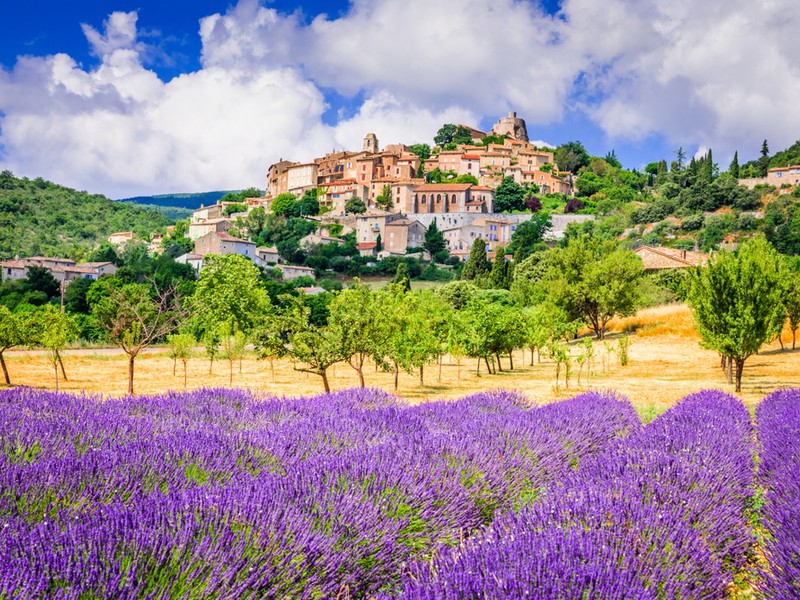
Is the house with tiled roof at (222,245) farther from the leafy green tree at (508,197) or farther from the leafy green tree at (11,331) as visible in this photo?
the leafy green tree at (11,331)

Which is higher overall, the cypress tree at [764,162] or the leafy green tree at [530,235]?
the cypress tree at [764,162]

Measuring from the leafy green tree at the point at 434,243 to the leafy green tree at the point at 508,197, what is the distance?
17.3 m

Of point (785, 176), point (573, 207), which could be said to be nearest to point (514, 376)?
point (573, 207)

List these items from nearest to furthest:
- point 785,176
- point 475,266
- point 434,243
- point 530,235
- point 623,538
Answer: point 623,538 → point 475,266 → point 530,235 → point 785,176 → point 434,243

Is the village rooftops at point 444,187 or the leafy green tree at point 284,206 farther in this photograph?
the leafy green tree at point 284,206

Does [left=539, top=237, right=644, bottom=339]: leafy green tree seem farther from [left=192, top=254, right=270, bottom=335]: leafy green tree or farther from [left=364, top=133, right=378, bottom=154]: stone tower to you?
[left=364, top=133, right=378, bottom=154]: stone tower

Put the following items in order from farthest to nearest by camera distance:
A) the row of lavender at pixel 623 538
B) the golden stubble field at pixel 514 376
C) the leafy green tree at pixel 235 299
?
the leafy green tree at pixel 235 299
the golden stubble field at pixel 514 376
the row of lavender at pixel 623 538

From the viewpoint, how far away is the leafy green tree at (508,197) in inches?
4277

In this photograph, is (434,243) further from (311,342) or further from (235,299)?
(311,342)

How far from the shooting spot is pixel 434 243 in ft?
315

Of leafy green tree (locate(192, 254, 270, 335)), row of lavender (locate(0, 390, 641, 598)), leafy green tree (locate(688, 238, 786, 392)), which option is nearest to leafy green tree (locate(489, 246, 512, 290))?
leafy green tree (locate(192, 254, 270, 335))

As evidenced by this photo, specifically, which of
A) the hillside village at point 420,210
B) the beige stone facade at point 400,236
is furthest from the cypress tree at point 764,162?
the beige stone facade at point 400,236

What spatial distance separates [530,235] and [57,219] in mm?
88560

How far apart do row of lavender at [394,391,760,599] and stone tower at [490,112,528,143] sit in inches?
5887
